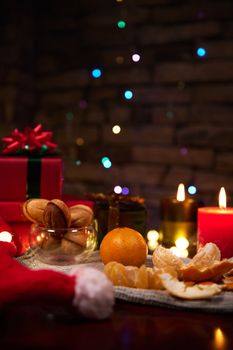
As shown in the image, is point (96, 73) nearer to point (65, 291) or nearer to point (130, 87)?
point (130, 87)

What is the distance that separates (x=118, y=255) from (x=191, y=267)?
16cm

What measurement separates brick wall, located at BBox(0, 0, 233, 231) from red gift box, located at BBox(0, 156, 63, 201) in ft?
→ 4.36

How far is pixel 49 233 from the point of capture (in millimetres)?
938

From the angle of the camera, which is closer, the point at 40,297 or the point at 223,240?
the point at 40,297

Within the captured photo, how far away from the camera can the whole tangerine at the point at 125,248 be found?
923 mm

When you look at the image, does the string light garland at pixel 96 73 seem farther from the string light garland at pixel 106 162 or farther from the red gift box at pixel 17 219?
the red gift box at pixel 17 219

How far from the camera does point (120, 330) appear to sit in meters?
0.65

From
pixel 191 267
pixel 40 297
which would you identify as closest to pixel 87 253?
pixel 191 267

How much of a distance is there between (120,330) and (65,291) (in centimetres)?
8

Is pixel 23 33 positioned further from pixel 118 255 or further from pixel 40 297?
pixel 40 297

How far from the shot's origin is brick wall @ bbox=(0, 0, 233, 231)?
2404 millimetres

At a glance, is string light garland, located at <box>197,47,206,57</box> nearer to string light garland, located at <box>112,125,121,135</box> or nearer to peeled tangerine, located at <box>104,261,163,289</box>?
string light garland, located at <box>112,125,121,135</box>

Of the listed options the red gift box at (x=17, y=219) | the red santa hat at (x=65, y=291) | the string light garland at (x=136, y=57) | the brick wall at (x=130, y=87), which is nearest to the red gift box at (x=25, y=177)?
the red gift box at (x=17, y=219)

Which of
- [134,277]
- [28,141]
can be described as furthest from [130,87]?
[134,277]
